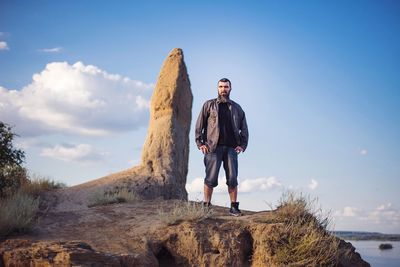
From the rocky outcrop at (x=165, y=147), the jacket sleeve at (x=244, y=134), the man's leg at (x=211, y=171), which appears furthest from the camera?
the rocky outcrop at (x=165, y=147)

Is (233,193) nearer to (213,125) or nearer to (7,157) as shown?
(213,125)

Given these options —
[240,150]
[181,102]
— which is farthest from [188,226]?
[181,102]

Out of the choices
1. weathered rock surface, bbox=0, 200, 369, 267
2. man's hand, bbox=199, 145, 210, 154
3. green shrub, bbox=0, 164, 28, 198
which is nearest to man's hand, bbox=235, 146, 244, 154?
man's hand, bbox=199, 145, 210, 154

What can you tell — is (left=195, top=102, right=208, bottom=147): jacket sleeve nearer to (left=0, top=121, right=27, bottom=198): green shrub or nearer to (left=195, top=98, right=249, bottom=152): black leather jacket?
(left=195, top=98, right=249, bottom=152): black leather jacket

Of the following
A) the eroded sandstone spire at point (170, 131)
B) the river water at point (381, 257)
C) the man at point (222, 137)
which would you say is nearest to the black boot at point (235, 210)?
the man at point (222, 137)

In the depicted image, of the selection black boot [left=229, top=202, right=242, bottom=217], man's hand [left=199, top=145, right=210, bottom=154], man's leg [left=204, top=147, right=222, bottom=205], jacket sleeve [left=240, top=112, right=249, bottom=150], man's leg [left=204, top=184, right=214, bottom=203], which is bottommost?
black boot [left=229, top=202, right=242, bottom=217]

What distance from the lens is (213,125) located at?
848 centimetres

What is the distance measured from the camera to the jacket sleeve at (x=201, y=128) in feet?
28.0

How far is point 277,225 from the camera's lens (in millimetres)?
7488

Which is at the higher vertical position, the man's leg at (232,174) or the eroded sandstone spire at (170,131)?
the eroded sandstone spire at (170,131)

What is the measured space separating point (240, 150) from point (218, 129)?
1.89 feet

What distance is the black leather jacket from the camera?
27.7 ft

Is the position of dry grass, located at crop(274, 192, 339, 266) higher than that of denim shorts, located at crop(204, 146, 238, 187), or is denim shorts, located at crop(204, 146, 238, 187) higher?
denim shorts, located at crop(204, 146, 238, 187)

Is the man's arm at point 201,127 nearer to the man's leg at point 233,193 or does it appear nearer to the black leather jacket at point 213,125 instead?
the black leather jacket at point 213,125
